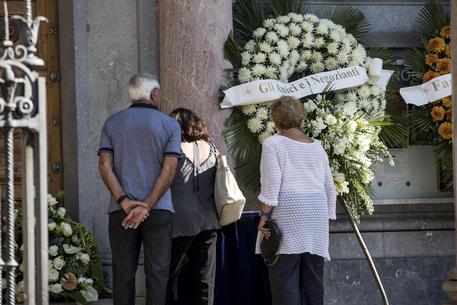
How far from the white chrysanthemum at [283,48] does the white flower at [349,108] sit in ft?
1.89

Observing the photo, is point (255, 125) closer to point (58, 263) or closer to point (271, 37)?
point (271, 37)

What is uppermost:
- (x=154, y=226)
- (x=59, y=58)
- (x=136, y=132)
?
(x=59, y=58)

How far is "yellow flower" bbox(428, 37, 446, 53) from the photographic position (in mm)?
9625

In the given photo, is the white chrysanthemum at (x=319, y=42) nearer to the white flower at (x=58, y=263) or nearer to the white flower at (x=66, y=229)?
the white flower at (x=66, y=229)

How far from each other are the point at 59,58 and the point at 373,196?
8.59 feet

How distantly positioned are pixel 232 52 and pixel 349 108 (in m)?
0.94

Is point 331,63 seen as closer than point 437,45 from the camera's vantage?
Yes

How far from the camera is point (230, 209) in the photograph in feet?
27.2

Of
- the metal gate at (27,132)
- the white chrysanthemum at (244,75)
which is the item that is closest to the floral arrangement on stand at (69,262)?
the white chrysanthemum at (244,75)

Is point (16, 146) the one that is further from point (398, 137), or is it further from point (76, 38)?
point (398, 137)

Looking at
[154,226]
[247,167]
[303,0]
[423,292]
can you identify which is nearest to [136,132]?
[154,226]

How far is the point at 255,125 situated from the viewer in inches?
360

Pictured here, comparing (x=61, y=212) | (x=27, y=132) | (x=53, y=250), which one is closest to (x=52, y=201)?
(x=61, y=212)

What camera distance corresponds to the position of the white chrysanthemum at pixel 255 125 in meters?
9.15
